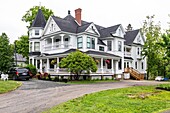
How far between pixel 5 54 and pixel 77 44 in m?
10.9

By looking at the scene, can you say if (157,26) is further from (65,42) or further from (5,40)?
(5,40)

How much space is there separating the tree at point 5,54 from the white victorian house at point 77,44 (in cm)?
414

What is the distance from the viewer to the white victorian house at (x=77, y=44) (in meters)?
30.1

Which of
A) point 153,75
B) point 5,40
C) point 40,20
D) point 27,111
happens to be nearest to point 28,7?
point 40,20

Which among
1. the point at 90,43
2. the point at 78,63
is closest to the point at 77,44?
the point at 90,43

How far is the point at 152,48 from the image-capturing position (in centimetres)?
3897

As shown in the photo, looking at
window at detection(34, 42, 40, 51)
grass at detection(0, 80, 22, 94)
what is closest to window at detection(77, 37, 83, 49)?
window at detection(34, 42, 40, 51)

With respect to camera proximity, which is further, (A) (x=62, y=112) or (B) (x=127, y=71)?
(B) (x=127, y=71)

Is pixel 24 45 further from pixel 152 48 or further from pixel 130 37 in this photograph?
pixel 152 48

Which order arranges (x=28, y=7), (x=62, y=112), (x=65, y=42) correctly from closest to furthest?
(x=62, y=112)
(x=65, y=42)
(x=28, y=7)

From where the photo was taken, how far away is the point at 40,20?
3725 cm

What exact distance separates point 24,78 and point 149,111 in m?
19.7

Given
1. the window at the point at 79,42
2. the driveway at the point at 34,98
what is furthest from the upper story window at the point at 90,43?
the driveway at the point at 34,98

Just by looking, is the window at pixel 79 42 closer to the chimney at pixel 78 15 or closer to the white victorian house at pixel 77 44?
the white victorian house at pixel 77 44
